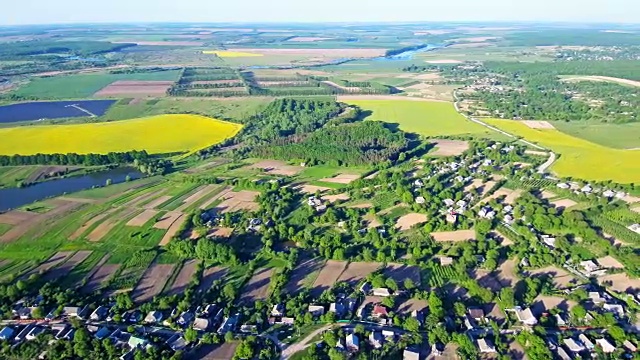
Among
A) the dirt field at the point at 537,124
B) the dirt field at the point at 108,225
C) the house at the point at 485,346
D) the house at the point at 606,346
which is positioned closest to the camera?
the house at the point at 606,346

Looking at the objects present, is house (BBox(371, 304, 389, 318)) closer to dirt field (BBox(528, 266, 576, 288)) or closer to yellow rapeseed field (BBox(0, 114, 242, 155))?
dirt field (BBox(528, 266, 576, 288))

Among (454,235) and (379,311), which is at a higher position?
(454,235)

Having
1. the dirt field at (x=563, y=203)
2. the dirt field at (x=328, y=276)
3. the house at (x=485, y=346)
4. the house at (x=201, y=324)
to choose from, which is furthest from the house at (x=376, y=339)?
the dirt field at (x=563, y=203)

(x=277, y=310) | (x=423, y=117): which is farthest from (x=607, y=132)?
(x=277, y=310)

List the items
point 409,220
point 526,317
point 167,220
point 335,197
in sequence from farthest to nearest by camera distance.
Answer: point 335,197
point 167,220
point 409,220
point 526,317

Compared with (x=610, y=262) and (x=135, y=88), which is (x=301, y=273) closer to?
(x=610, y=262)

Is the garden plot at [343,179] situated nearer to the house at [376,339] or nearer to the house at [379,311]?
the house at [379,311]

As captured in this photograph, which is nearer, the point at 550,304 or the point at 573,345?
the point at 573,345
